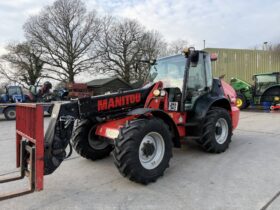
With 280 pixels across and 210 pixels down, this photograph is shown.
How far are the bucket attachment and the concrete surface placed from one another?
13.0 inches

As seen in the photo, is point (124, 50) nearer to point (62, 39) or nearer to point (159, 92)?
point (62, 39)

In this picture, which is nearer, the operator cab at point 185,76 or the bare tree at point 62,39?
the operator cab at point 185,76

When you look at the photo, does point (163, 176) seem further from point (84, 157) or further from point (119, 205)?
point (84, 157)

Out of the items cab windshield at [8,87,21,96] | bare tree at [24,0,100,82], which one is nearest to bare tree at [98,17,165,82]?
bare tree at [24,0,100,82]

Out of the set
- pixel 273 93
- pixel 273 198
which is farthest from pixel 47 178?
pixel 273 93

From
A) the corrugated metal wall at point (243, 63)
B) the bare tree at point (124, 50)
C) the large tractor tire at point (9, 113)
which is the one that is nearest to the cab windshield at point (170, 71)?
the large tractor tire at point (9, 113)

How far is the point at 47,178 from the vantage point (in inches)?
172

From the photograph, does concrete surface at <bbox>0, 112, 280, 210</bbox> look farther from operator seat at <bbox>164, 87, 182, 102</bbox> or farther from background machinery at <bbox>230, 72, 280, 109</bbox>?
background machinery at <bbox>230, 72, 280, 109</bbox>

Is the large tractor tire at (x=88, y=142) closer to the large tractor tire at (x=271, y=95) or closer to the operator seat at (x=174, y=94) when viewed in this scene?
the operator seat at (x=174, y=94)

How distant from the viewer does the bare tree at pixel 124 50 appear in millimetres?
35594

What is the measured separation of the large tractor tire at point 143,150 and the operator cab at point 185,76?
1.08 meters

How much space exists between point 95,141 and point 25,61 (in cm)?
3145

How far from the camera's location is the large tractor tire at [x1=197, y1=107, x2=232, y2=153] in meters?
5.34

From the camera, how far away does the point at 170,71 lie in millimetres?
5508
